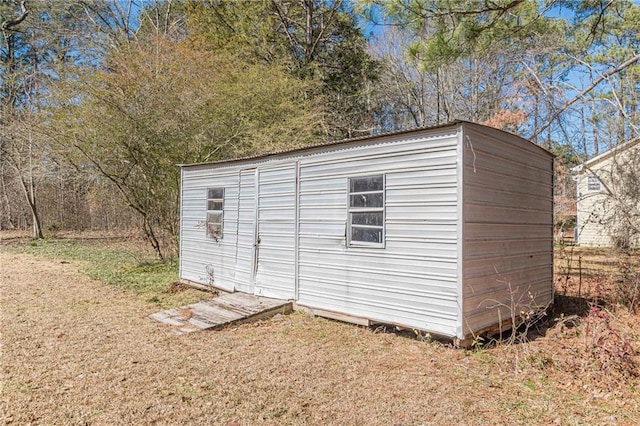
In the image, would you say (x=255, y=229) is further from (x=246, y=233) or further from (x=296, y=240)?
(x=296, y=240)

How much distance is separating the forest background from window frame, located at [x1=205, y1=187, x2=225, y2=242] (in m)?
2.87

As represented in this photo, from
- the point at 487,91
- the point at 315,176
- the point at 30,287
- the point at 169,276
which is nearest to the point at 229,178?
the point at 315,176

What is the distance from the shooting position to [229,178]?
298 inches

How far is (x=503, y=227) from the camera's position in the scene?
17.1 ft

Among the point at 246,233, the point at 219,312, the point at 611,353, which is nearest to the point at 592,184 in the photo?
the point at 611,353

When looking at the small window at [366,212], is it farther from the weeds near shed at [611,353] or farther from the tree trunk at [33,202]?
the tree trunk at [33,202]

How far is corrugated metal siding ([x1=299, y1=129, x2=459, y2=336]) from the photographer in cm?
462

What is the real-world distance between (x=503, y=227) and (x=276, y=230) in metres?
3.37

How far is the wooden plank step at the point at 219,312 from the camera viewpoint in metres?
5.59

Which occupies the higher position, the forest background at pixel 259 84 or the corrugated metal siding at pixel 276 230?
the forest background at pixel 259 84

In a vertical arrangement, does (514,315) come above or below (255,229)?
below

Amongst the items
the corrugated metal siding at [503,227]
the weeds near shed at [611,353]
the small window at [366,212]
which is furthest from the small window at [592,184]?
the small window at [366,212]

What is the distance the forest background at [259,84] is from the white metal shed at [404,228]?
76.7 inches

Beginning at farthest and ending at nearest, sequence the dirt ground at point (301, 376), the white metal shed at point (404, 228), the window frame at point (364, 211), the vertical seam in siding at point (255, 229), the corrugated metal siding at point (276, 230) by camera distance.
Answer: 1. the vertical seam in siding at point (255, 229)
2. the corrugated metal siding at point (276, 230)
3. the window frame at point (364, 211)
4. the white metal shed at point (404, 228)
5. the dirt ground at point (301, 376)
